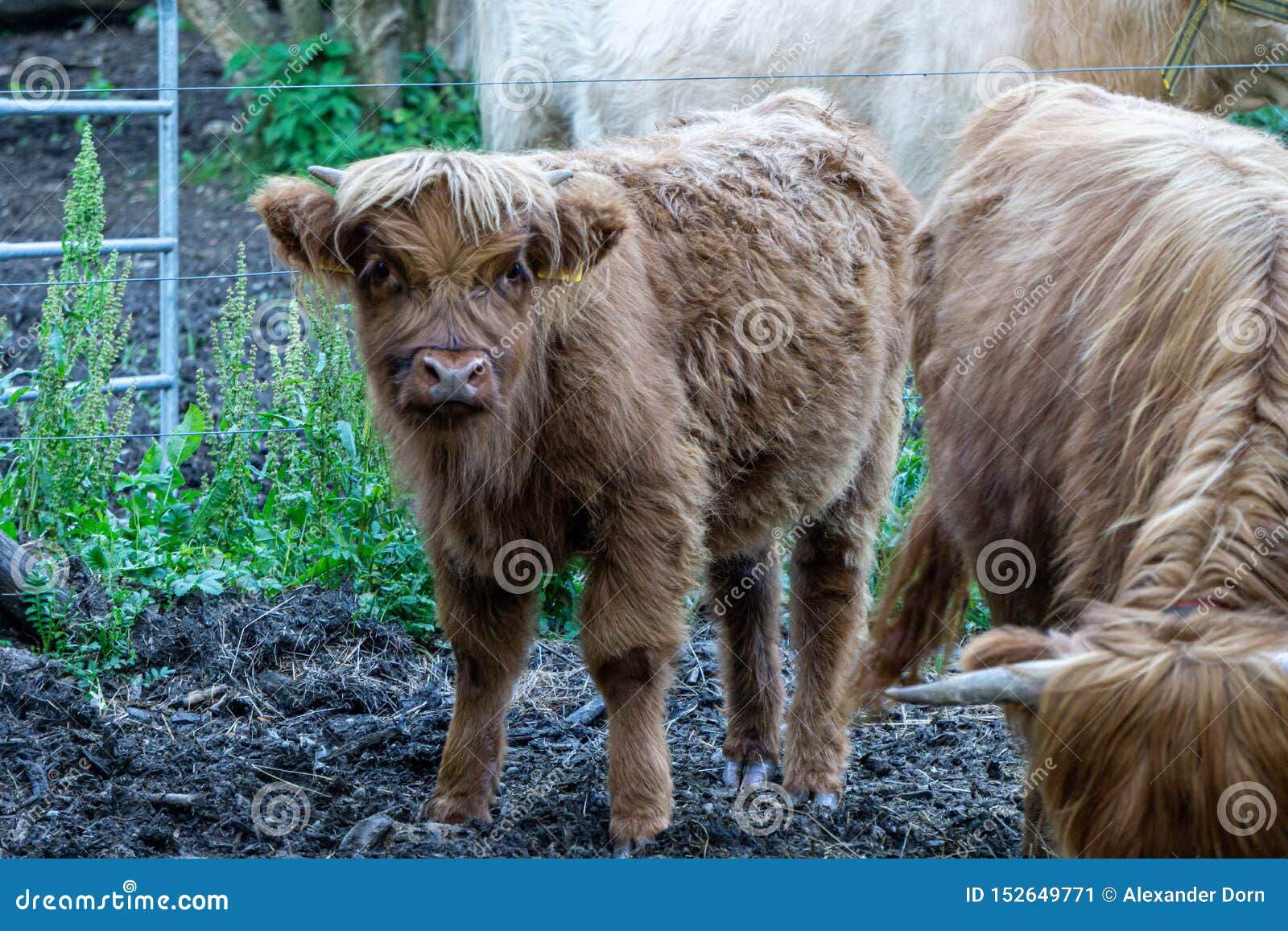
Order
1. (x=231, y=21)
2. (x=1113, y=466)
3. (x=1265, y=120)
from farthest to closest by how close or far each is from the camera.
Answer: (x=231, y=21)
(x=1265, y=120)
(x=1113, y=466)

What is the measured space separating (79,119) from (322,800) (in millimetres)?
9390

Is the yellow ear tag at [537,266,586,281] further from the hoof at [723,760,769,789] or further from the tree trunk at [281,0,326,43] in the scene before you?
the tree trunk at [281,0,326,43]

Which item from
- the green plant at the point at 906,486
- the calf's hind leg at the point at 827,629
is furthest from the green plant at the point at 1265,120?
the calf's hind leg at the point at 827,629

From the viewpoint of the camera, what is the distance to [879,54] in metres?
6.32

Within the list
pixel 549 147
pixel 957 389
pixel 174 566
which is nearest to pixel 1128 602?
pixel 957 389

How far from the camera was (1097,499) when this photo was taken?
2.69 meters

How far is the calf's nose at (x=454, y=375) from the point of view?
3086 mm

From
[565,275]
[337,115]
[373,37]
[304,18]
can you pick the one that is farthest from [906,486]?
[304,18]

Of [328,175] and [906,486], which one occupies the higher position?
[328,175]

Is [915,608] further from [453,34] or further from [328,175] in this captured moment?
[453,34]

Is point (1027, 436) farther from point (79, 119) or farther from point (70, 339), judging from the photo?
point (79, 119)

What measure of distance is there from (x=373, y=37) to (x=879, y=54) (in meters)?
5.81

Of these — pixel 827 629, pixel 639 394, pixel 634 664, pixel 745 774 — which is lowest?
pixel 745 774

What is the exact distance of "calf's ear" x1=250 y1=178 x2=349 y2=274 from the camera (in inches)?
132
